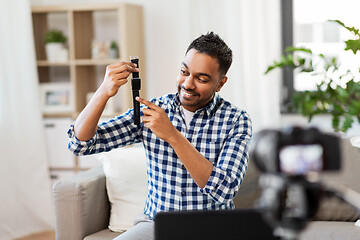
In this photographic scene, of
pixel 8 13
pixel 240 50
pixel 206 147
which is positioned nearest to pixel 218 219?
pixel 206 147

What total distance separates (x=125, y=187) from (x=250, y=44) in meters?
1.68

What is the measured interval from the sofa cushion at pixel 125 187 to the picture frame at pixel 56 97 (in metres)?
1.48

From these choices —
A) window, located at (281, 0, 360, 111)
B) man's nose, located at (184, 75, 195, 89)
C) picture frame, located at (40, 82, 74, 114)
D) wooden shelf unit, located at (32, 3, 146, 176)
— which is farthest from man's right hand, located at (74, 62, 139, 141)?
window, located at (281, 0, 360, 111)

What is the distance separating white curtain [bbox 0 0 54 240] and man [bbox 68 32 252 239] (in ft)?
5.97

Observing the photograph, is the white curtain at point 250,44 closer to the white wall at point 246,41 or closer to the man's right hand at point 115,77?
the white wall at point 246,41

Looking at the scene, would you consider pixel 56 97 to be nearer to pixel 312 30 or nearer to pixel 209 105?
pixel 312 30

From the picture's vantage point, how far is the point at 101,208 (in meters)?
2.33

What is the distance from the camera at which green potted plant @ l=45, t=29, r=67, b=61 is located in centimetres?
372

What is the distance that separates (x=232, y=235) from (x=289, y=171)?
454mm

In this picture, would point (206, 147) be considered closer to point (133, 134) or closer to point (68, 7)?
point (133, 134)

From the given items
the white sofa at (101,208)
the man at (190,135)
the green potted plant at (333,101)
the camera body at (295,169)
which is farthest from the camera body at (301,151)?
the white sofa at (101,208)

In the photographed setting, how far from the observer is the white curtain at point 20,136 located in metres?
3.48

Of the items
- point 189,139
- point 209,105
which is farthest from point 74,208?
point 209,105

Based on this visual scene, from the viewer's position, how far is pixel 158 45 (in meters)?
3.87
